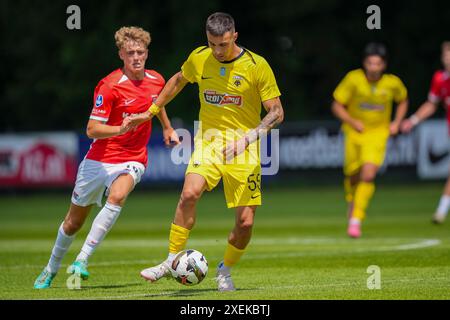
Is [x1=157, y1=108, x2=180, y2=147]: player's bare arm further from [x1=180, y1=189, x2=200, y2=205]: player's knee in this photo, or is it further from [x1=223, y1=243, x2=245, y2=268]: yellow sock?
[x1=223, y1=243, x2=245, y2=268]: yellow sock

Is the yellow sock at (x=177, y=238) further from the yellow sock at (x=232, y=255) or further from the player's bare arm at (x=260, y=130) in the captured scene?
the player's bare arm at (x=260, y=130)

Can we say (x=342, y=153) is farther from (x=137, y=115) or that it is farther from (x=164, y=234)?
(x=137, y=115)

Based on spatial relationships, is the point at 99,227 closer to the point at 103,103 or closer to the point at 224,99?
the point at 103,103

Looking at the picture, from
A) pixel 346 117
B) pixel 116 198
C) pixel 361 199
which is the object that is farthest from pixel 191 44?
pixel 116 198

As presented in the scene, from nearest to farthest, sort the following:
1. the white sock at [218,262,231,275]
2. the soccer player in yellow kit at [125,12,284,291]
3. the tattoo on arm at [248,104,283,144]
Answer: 1. the tattoo on arm at [248,104,283,144]
2. the soccer player in yellow kit at [125,12,284,291]
3. the white sock at [218,262,231,275]

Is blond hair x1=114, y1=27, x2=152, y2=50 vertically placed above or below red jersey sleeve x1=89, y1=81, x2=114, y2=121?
above

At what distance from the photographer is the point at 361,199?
16.0 meters

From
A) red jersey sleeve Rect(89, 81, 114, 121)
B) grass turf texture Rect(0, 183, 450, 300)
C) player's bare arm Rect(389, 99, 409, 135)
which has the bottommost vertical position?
grass turf texture Rect(0, 183, 450, 300)

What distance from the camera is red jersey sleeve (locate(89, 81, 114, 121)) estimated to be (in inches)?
404

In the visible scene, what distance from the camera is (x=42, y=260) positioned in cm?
1346

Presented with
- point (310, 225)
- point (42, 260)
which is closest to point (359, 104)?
point (310, 225)

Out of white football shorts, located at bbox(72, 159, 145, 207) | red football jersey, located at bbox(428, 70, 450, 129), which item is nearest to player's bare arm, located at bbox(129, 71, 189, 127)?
white football shorts, located at bbox(72, 159, 145, 207)

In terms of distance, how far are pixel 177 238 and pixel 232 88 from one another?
1.47 m

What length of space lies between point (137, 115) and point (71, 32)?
2922 centimetres
